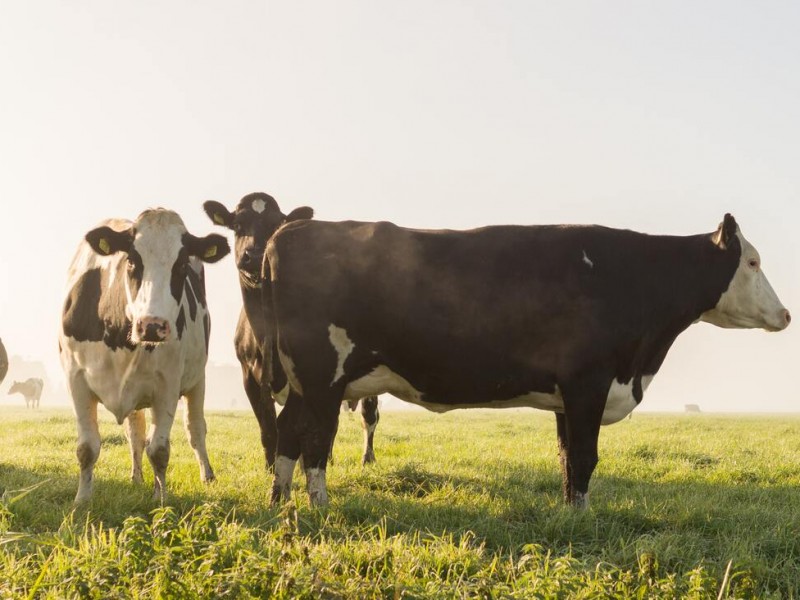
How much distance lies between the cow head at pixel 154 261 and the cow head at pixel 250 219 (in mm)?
1411

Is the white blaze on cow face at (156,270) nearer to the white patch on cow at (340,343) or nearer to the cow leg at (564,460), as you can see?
the white patch on cow at (340,343)

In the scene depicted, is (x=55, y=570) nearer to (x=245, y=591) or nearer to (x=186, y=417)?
(x=245, y=591)

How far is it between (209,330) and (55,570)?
235 inches

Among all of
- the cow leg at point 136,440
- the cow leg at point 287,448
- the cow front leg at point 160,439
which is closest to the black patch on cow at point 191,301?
the cow front leg at point 160,439

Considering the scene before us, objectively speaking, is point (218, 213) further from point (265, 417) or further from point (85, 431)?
point (85, 431)

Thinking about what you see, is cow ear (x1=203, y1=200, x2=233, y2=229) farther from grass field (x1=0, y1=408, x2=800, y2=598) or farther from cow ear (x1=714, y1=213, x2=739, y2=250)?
cow ear (x1=714, y1=213, x2=739, y2=250)

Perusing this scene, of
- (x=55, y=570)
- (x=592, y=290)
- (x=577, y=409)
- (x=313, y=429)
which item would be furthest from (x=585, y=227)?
(x=55, y=570)

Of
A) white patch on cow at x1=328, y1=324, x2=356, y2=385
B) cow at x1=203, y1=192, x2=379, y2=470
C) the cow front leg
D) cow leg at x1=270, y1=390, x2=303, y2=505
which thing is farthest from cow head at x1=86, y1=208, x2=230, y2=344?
white patch on cow at x1=328, y1=324, x2=356, y2=385

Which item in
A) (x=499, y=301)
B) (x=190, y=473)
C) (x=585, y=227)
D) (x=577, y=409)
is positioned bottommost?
(x=190, y=473)

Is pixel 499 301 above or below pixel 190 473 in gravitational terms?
above

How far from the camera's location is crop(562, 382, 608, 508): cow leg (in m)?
6.28

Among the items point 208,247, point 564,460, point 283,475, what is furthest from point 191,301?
point 564,460

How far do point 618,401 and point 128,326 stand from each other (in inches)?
181

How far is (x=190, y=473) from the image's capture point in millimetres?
8445
